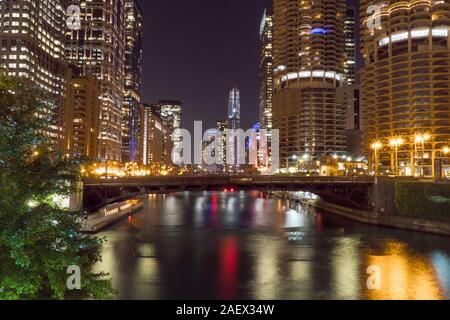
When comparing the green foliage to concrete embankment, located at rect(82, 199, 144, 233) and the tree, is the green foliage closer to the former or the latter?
concrete embankment, located at rect(82, 199, 144, 233)

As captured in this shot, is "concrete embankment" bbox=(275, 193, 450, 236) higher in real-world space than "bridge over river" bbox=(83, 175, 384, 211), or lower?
lower

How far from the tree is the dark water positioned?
20998 mm

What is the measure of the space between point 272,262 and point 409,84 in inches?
5114

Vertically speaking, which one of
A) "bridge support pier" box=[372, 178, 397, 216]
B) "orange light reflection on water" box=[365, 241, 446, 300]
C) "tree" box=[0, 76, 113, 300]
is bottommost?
"orange light reflection on water" box=[365, 241, 446, 300]

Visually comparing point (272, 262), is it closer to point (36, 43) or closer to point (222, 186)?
point (222, 186)

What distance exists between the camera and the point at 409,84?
152750mm

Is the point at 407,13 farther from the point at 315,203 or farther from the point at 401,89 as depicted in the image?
the point at 315,203

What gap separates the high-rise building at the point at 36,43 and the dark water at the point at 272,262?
352ft

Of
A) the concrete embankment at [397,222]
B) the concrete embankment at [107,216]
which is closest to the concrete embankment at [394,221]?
the concrete embankment at [397,222]

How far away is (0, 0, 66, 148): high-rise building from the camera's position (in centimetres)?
16388

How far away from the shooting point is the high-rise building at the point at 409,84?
14875 centimetres

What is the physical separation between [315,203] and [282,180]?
137 ft
